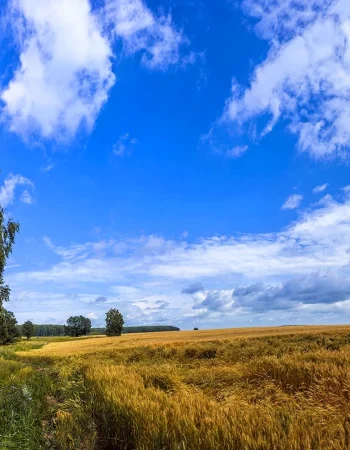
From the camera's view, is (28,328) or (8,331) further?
(28,328)

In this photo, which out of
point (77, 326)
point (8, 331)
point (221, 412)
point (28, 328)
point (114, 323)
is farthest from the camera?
point (77, 326)

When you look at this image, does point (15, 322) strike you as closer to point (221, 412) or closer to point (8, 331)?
point (8, 331)

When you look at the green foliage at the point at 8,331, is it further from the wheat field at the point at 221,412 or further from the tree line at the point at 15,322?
the wheat field at the point at 221,412

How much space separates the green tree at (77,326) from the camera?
15088 cm

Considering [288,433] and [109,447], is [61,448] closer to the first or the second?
[109,447]

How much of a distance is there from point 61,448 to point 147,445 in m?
1.88

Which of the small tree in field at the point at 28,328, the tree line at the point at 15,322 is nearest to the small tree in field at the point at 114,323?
the tree line at the point at 15,322

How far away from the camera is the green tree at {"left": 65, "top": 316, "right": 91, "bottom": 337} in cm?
15088

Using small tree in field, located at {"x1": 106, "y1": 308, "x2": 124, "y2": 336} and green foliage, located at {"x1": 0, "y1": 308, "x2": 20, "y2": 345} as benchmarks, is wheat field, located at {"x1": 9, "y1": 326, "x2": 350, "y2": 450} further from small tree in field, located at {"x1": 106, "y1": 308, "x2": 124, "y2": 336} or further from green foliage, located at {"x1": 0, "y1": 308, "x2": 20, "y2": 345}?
small tree in field, located at {"x1": 106, "y1": 308, "x2": 124, "y2": 336}

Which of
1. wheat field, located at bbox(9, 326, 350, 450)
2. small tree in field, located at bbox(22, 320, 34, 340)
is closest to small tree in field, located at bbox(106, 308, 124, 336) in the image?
small tree in field, located at bbox(22, 320, 34, 340)

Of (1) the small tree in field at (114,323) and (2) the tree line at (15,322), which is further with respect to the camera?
(1) the small tree in field at (114,323)

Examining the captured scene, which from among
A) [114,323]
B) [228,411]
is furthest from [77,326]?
[228,411]

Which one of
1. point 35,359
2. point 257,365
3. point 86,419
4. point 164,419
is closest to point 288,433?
point 164,419

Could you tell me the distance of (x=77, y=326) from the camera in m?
152
